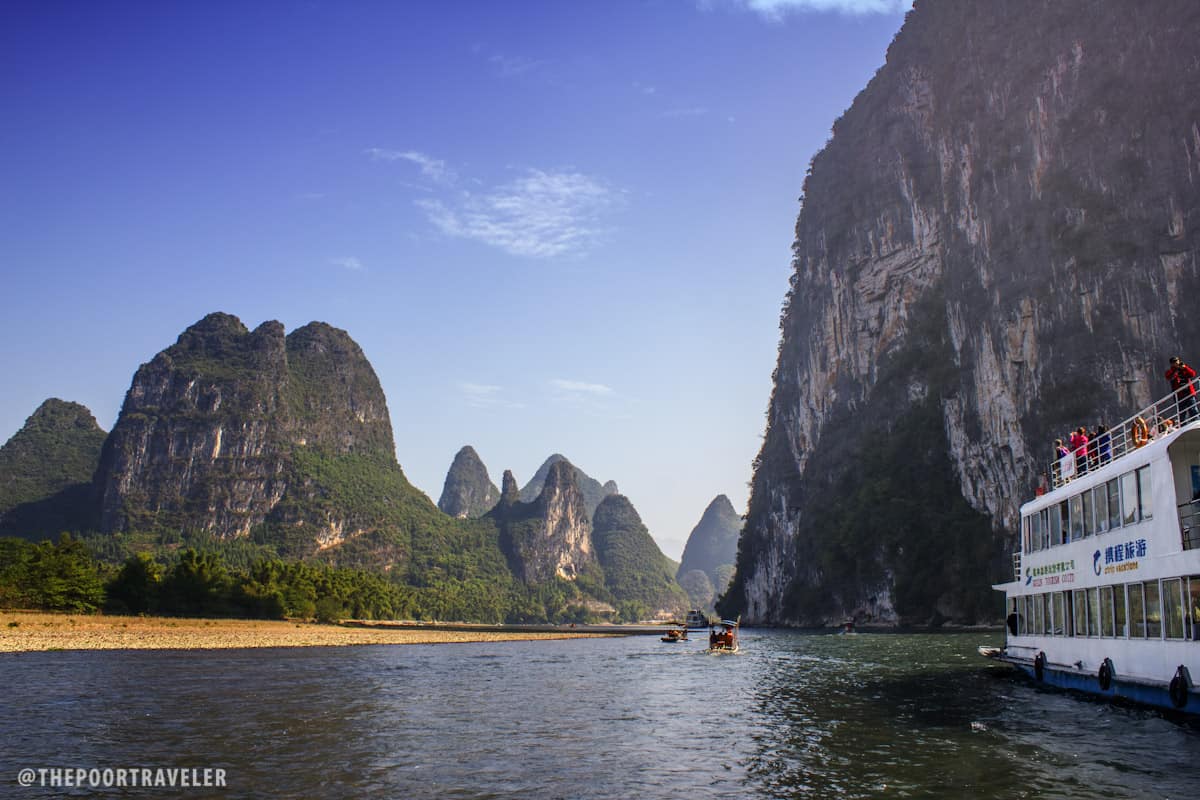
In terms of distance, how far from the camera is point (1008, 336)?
3558 inches

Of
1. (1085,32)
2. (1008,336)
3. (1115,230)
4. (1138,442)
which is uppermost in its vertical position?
(1085,32)

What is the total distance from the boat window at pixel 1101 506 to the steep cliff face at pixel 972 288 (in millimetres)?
61361

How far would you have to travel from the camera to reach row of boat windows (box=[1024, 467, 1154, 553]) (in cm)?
2111

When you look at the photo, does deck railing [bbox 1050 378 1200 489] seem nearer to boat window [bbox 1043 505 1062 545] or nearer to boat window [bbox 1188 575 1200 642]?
boat window [bbox 1043 505 1062 545]

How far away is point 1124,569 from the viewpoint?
71.3 ft

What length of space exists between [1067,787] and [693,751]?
743cm

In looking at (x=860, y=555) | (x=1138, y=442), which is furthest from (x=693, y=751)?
(x=860, y=555)

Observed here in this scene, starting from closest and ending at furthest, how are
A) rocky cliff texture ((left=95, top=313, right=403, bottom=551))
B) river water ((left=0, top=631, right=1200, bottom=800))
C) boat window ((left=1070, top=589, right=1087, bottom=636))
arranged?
river water ((left=0, top=631, right=1200, bottom=800)) < boat window ((left=1070, top=589, right=1087, bottom=636)) < rocky cliff texture ((left=95, top=313, right=403, bottom=551))

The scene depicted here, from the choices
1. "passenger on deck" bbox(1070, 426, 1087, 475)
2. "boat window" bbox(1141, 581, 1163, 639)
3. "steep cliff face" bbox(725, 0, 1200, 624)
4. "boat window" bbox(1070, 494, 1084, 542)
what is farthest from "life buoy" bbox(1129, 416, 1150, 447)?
"steep cliff face" bbox(725, 0, 1200, 624)

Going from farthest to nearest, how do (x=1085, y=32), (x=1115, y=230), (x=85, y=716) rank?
(x=1085, y=32)
(x=1115, y=230)
(x=85, y=716)

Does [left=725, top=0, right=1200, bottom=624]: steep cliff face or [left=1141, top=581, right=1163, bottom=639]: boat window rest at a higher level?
[left=725, top=0, right=1200, bottom=624]: steep cliff face

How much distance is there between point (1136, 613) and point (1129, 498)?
291 centimetres

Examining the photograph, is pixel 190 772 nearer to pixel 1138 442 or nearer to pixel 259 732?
pixel 259 732

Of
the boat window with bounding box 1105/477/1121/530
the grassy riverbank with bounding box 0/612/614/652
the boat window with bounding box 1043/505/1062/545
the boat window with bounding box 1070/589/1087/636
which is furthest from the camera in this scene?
the grassy riverbank with bounding box 0/612/614/652
